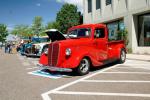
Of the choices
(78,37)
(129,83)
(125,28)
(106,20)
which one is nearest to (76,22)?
(106,20)

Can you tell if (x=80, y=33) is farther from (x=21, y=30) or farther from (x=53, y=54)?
(x=21, y=30)

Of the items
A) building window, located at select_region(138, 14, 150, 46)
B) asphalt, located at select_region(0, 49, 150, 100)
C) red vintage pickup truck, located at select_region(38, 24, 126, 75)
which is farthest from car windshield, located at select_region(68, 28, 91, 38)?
building window, located at select_region(138, 14, 150, 46)

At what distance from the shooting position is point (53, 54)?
10453 mm

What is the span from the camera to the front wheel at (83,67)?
1044cm

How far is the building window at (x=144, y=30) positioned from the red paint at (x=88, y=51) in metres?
10.3

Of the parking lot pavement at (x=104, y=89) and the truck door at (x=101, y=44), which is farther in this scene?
the truck door at (x=101, y=44)

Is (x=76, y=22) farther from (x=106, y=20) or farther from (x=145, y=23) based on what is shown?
(x=145, y=23)

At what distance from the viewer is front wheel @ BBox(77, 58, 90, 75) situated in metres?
10.4

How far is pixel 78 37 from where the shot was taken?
11.8 meters

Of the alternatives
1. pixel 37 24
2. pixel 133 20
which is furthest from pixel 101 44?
pixel 37 24

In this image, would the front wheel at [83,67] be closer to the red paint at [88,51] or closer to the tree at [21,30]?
the red paint at [88,51]

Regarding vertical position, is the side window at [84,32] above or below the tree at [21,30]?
below

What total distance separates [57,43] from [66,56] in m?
0.63

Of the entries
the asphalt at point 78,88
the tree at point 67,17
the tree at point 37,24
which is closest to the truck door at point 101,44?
the asphalt at point 78,88
